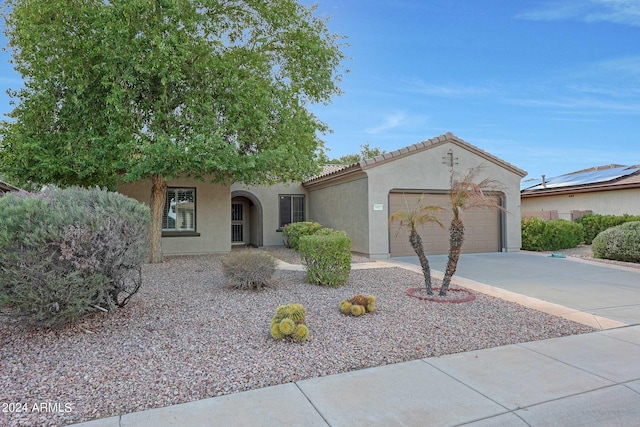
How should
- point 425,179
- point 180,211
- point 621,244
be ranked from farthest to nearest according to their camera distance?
point 180,211 < point 425,179 < point 621,244

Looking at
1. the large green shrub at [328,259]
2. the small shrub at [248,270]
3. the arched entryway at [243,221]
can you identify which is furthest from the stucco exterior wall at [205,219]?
the large green shrub at [328,259]

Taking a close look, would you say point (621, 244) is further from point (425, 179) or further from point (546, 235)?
point (425, 179)

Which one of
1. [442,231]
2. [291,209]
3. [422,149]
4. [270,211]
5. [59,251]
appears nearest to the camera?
[59,251]

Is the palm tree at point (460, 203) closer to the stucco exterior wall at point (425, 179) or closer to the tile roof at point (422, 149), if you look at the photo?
the stucco exterior wall at point (425, 179)

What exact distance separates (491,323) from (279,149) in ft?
23.7

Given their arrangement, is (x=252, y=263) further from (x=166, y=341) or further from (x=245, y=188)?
(x=245, y=188)

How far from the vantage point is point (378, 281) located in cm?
848

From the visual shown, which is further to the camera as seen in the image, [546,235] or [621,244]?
[546,235]

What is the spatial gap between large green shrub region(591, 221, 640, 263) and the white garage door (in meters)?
3.33

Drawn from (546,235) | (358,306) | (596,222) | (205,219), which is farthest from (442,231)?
(358,306)

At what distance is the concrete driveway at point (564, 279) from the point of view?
6672 millimetres

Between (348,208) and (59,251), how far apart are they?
35.0ft

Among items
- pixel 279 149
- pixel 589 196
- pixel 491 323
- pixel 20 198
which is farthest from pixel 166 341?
pixel 589 196

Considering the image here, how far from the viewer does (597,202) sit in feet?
61.9
